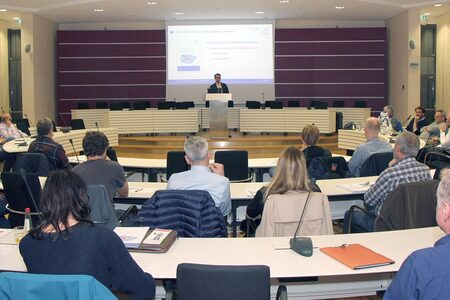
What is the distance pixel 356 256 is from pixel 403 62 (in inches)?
512

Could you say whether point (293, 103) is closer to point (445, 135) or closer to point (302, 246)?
point (445, 135)

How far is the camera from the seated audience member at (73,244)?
7.09ft

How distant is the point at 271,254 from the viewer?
108 inches

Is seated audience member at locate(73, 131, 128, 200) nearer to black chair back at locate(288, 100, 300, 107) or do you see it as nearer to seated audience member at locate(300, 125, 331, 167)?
seated audience member at locate(300, 125, 331, 167)

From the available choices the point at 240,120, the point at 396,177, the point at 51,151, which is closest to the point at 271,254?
the point at 396,177

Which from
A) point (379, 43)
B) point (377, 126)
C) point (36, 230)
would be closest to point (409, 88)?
point (379, 43)

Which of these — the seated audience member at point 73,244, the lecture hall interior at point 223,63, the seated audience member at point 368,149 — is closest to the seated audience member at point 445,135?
the seated audience member at point 368,149

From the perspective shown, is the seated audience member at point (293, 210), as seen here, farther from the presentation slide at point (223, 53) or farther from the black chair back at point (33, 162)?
the presentation slide at point (223, 53)

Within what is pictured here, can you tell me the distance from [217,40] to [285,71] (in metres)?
2.16

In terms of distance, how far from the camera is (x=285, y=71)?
15.8 meters

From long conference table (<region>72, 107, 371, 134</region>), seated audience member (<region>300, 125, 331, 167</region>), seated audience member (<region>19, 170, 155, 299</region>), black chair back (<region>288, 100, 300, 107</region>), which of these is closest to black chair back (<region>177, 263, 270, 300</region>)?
seated audience member (<region>19, 170, 155, 299</region>)

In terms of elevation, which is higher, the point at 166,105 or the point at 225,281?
the point at 166,105

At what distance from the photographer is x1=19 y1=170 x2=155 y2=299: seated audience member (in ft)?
7.09

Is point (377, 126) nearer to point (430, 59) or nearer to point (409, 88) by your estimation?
point (409, 88)
